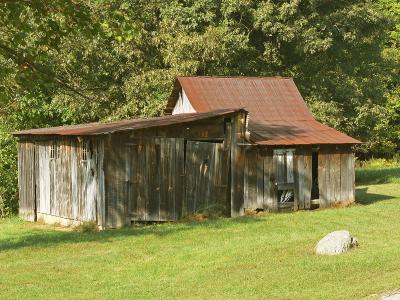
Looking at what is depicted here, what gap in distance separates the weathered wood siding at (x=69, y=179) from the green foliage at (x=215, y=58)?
475 centimetres

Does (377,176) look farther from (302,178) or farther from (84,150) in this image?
(84,150)

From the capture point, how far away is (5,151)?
1249 inches

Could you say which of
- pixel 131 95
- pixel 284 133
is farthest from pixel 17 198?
pixel 284 133

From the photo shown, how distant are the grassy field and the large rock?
0.29 m

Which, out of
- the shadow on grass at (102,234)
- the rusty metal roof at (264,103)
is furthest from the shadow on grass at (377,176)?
the shadow on grass at (102,234)

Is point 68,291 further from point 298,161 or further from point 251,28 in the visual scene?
point 251,28

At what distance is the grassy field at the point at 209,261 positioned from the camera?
13.6 meters

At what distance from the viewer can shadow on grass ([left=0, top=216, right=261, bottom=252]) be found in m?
20.2

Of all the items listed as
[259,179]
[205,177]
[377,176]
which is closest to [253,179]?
[259,179]

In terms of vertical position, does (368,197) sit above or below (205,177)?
below

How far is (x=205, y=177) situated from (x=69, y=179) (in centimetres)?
484

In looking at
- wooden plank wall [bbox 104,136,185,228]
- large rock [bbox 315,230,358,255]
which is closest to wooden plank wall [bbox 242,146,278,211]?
wooden plank wall [bbox 104,136,185,228]

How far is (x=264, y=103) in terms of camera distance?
1204 inches

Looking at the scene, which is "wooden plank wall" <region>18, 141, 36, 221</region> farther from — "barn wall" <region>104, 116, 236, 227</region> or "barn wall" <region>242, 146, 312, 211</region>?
"barn wall" <region>242, 146, 312, 211</region>
